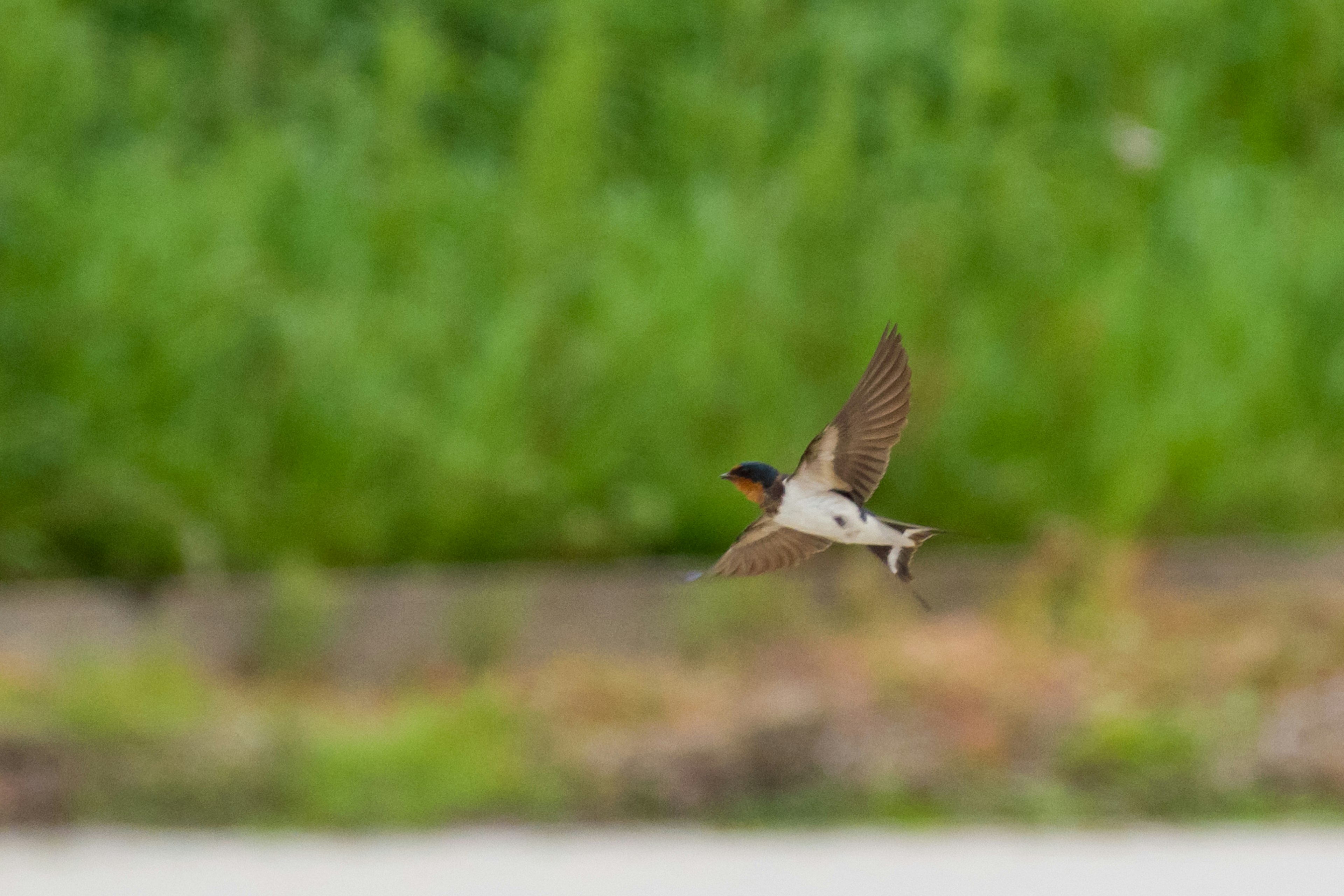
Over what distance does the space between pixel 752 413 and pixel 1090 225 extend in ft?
5.71

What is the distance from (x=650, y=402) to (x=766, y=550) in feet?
2.97

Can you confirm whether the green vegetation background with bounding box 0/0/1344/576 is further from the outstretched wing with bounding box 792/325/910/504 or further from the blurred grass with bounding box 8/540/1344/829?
the blurred grass with bounding box 8/540/1344/829

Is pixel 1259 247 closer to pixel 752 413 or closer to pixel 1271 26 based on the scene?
pixel 1271 26

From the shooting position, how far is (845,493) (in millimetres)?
265

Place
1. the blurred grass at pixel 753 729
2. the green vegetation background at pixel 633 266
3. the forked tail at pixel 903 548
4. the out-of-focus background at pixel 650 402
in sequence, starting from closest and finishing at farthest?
the forked tail at pixel 903 548 < the green vegetation background at pixel 633 266 < the out-of-focus background at pixel 650 402 < the blurred grass at pixel 753 729

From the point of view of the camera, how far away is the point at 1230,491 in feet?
5.56

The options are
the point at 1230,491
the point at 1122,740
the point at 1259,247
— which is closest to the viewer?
the point at 1230,491

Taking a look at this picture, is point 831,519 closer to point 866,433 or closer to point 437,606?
point 866,433

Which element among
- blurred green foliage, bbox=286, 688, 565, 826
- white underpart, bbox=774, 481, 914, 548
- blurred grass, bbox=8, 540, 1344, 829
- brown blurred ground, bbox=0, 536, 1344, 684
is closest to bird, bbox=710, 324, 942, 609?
white underpart, bbox=774, 481, 914, 548

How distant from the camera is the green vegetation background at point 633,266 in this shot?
3.02 feet

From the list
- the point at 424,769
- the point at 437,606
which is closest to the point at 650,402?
the point at 437,606

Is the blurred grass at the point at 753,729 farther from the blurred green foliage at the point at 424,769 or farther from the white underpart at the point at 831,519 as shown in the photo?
the white underpart at the point at 831,519

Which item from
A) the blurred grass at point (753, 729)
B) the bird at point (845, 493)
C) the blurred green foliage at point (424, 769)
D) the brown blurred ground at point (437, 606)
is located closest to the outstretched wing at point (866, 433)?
the bird at point (845, 493)

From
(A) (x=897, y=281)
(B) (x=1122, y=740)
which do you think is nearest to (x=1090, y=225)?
(A) (x=897, y=281)
